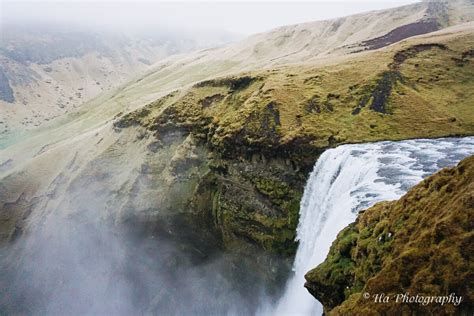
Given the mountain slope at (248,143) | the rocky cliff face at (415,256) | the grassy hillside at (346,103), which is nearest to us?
the rocky cliff face at (415,256)

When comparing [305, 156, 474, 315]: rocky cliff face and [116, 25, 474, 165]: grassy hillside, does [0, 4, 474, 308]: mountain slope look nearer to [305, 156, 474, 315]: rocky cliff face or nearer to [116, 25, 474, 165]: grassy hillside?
[116, 25, 474, 165]: grassy hillside

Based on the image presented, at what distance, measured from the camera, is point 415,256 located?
14.8 meters

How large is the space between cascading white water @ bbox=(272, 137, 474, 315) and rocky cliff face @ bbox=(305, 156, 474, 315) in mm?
9200

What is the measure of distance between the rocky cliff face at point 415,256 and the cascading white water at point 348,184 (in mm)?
9200

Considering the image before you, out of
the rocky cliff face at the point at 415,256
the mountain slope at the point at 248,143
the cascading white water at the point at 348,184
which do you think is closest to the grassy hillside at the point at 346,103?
the mountain slope at the point at 248,143

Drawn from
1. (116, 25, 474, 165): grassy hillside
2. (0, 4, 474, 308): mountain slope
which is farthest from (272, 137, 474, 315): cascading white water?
(116, 25, 474, 165): grassy hillside

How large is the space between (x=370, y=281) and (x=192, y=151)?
5688 cm

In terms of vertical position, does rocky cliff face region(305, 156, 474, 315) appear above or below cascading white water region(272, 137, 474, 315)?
above

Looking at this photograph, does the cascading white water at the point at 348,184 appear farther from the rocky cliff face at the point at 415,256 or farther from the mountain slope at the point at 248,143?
the rocky cliff face at the point at 415,256

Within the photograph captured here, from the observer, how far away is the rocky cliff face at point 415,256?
13203mm

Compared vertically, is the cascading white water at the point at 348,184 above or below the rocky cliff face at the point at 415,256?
below

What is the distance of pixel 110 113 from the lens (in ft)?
472

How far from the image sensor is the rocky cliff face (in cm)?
1320

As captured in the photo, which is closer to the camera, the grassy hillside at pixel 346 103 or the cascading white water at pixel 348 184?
the cascading white water at pixel 348 184
